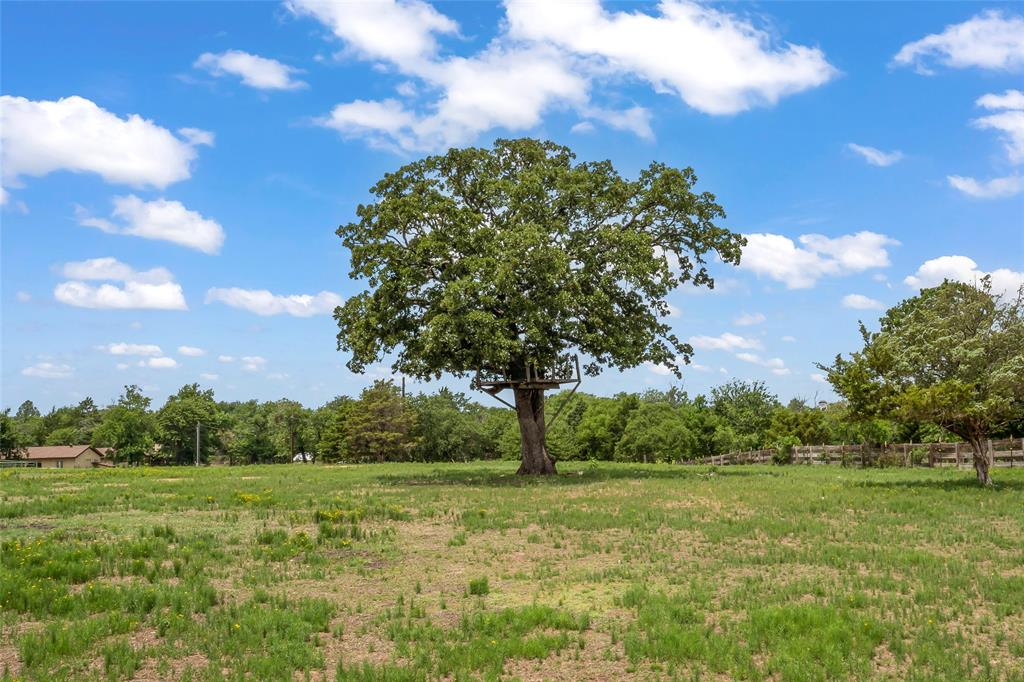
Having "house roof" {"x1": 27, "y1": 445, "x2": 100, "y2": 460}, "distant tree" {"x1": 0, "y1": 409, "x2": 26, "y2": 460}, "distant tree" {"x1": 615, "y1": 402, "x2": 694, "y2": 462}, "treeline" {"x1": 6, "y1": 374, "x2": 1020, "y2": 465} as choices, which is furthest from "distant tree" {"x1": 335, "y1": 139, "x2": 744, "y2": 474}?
"house roof" {"x1": 27, "y1": 445, "x2": 100, "y2": 460}

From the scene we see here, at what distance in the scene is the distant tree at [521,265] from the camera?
33219 mm

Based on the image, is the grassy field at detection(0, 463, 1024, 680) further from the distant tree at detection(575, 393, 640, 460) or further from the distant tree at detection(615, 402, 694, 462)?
the distant tree at detection(575, 393, 640, 460)

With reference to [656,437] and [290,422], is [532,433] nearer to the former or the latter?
[656,437]

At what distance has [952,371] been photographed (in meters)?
28.7

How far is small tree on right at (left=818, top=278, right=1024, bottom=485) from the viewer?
2684 cm

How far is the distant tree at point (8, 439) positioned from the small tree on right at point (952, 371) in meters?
120

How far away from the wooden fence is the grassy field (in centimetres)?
2221

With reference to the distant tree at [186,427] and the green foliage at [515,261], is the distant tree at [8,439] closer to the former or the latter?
the distant tree at [186,427]

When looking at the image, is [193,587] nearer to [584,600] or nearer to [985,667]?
[584,600]

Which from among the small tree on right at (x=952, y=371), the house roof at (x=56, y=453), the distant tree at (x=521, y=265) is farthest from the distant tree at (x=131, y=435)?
the small tree on right at (x=952, y=371)

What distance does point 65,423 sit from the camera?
17288 cm

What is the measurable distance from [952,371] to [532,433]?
1892cm

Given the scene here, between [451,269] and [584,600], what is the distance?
2414 centimetres

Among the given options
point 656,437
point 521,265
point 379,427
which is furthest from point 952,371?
point 379,427
